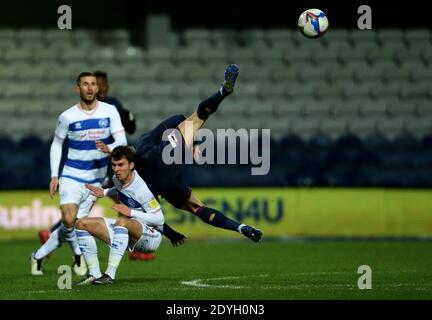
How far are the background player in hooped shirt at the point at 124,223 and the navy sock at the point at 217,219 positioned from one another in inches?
35.8

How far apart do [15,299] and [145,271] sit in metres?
2.94

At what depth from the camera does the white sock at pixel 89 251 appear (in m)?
9.09

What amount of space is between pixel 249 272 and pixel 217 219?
800 mm

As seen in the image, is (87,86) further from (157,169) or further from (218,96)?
(218,96)

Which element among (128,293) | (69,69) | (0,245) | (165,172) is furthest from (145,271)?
(69,69)

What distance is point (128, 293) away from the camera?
827 cm

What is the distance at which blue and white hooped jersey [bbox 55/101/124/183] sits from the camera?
10320 millimetres

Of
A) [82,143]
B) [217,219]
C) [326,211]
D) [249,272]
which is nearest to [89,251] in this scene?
[217,219]

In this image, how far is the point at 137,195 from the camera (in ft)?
29.8

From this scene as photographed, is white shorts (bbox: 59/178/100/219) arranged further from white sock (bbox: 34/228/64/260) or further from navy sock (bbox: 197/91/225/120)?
navy sock (bbox: 197/91/225/120)

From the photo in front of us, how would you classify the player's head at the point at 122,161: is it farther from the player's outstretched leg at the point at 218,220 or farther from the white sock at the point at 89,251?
the player's outstretched leg at the point at 218,220

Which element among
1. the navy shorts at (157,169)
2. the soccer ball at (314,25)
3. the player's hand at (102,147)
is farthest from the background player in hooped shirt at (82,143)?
the soccer ball at (314,25)
